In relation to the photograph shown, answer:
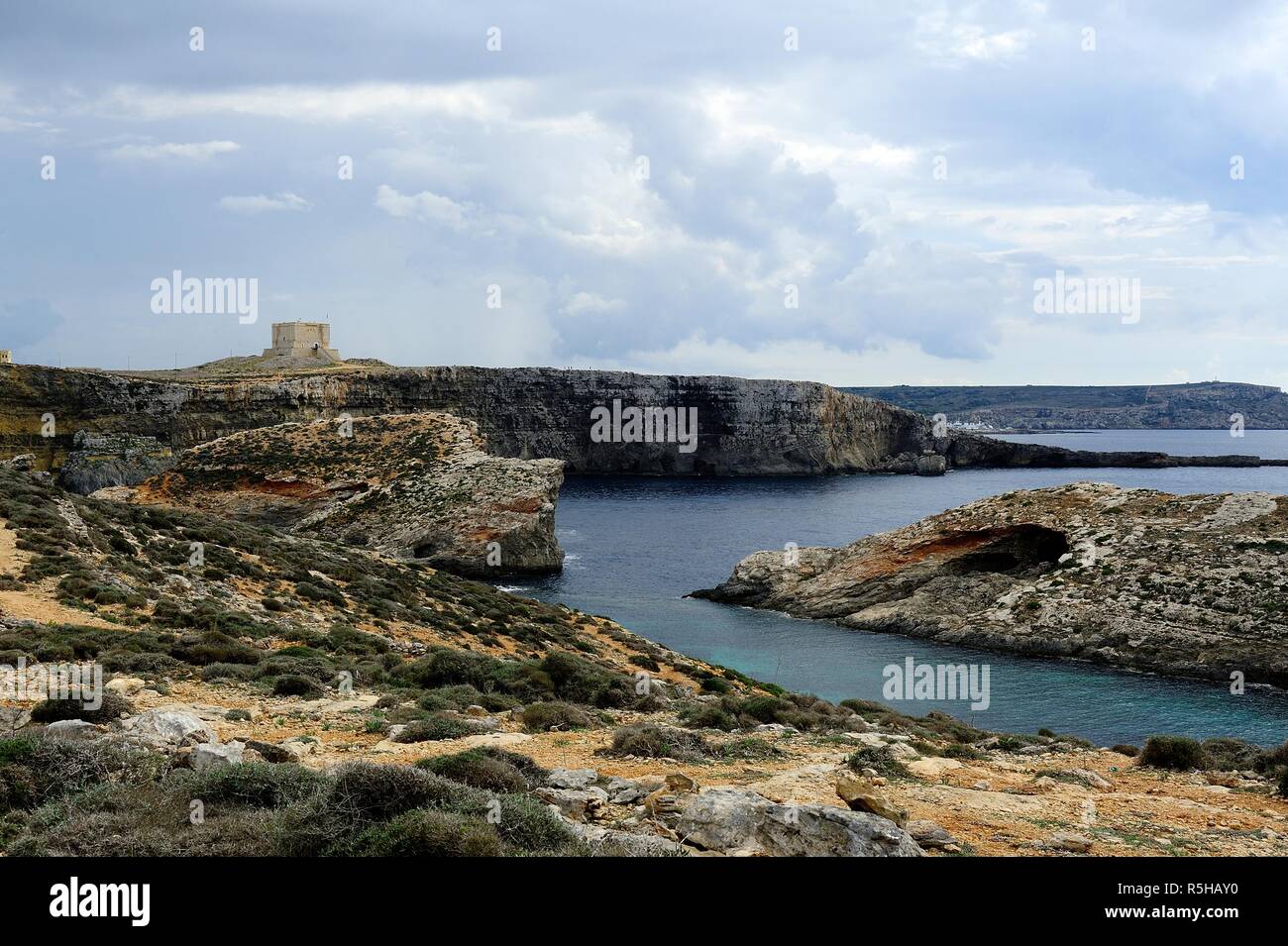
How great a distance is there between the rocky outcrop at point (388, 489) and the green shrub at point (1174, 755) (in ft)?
139

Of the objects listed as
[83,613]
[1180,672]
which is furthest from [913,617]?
[83,613]

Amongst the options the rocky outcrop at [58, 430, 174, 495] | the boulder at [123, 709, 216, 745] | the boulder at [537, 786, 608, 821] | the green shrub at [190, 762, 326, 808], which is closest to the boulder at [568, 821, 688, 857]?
the boulder at [537, 786, 608, 821]

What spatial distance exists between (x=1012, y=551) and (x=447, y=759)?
3961 centimetres

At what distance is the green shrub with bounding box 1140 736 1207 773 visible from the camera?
48.4 ft

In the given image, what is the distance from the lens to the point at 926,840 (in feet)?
28.7

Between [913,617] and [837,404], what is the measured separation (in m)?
104

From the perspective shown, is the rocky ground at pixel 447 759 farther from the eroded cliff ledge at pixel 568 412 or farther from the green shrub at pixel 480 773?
the eroded cliff ledge at pixel 568 412

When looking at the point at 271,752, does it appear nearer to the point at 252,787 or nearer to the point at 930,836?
the point at 252,787

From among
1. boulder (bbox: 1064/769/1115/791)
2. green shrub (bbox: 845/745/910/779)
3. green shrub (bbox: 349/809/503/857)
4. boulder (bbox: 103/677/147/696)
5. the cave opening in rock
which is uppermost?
green shrub (bbox: 349/809/503/857)

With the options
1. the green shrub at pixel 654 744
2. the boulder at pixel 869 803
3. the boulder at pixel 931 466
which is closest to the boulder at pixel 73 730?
the green shrub at pixel 654 744

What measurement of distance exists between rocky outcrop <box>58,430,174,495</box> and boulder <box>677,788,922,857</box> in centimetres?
7320

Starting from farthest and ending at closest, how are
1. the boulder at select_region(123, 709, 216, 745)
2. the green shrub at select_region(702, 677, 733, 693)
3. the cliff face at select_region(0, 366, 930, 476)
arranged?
1. the cliff face at select_region(0, 366, 930, 476)
2. the green shrub at select_region(702, 677, 733, 693)
3. the boulder at select_region(123, 709, 216, 745)

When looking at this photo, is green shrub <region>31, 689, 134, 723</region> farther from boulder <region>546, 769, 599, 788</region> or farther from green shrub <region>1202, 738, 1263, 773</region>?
green shrub <region>1202, 738, 1263, 773</region>
